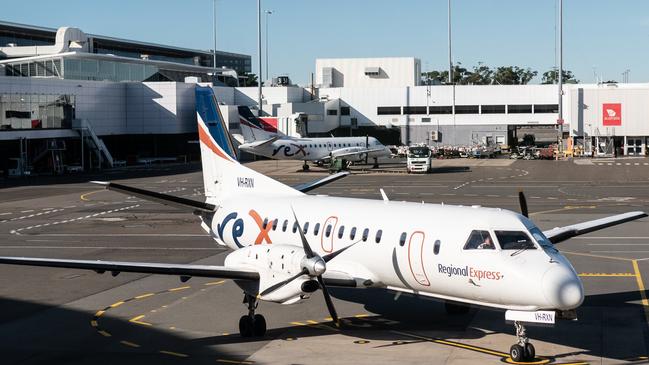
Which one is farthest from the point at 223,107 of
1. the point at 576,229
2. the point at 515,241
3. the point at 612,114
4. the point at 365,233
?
the point at 515,241

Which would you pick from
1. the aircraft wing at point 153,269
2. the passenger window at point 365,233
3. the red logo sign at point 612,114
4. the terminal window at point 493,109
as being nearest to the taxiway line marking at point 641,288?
the passenger window at point 365,233

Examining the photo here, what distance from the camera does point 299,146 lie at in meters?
84.7

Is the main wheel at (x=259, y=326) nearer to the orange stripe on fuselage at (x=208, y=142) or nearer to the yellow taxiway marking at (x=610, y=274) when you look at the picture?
the orange stripe on fuselage at (x=208, y=142)

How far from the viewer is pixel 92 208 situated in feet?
180

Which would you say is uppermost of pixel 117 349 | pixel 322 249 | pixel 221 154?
pixel 221 154

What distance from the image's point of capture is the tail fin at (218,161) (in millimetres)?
27500

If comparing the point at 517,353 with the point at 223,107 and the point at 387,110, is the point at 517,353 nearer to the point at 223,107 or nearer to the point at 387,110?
the point at 223,107

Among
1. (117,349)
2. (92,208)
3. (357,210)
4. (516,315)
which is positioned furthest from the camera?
(92,208)

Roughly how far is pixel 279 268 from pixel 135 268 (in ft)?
11.5

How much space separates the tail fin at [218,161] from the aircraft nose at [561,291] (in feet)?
38.3

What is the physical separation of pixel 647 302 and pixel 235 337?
40.7ft

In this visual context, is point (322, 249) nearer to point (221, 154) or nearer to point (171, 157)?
point (221, 154)

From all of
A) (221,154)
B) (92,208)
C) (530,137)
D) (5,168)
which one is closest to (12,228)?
(92,208)

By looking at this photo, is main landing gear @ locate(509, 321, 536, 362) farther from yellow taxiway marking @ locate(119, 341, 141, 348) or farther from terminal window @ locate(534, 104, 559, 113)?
terminal window @ locate(534, 104, 559, 113)
